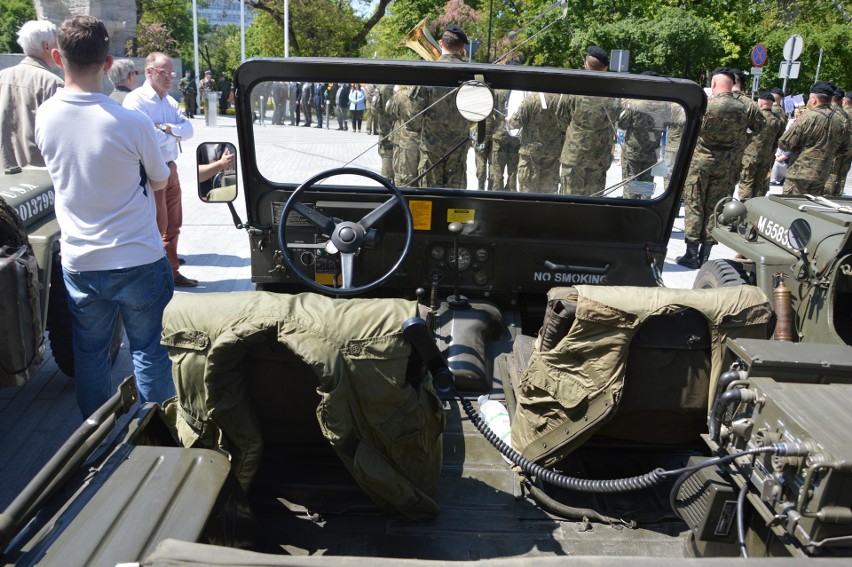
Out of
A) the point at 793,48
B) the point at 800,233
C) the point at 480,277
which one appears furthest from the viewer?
the point at 793,48

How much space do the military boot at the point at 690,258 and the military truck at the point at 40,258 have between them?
19.9 feet

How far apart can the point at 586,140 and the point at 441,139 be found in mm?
729

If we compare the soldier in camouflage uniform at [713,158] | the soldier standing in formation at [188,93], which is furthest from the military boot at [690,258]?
the soldier standing in formation at [188,93]

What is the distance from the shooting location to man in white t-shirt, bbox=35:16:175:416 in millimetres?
Result: 3090

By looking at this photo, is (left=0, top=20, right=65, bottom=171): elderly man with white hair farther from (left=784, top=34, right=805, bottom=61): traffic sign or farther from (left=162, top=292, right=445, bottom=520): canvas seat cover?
(left=784, top=34, right=805, bottom=61): traffic sign

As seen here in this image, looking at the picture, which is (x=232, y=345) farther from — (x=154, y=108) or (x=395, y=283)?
(x=154, y=108)

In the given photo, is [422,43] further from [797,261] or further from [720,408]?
[720,408]

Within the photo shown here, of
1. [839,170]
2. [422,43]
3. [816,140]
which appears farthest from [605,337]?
[839,170]

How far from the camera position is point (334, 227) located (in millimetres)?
3475

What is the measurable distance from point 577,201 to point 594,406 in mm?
1595

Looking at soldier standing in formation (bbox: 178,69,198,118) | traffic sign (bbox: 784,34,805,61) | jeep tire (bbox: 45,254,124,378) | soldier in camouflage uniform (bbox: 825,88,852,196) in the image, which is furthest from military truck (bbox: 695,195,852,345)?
soldier standing in formation (bbox: 178,69,198,118)

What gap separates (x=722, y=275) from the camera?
4.63 m

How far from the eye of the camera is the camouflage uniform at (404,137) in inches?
148

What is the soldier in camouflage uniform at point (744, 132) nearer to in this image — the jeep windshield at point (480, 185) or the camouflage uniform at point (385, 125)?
the jeep windshield at point (480, 185)
